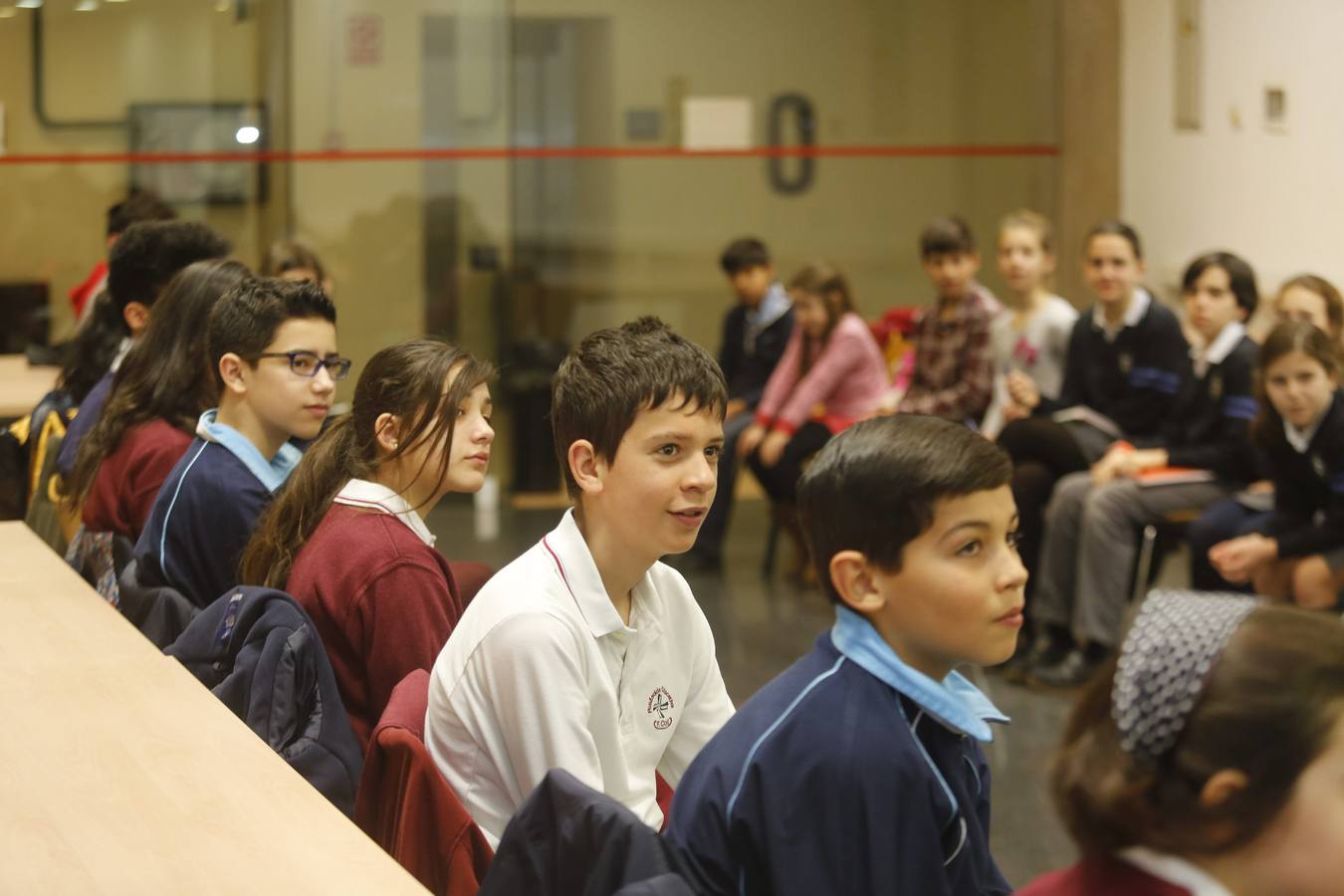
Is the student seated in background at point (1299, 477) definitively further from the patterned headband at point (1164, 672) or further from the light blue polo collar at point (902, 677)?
the patterned headband at point (1164, 672)

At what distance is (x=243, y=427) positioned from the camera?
Result: 2.89 metres

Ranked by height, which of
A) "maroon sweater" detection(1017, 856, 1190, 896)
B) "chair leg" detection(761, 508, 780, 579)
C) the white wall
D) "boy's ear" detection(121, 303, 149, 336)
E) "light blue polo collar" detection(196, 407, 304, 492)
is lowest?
"chair leg" detection(761, 508, 780, 579)

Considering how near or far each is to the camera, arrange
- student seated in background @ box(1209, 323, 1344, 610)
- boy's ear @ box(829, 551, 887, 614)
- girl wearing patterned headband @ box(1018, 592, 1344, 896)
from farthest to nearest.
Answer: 1. student seated in background @ box(1209, 323, 1344, 610)
2. boy's ear @ box(829, 551, 887, 614)
3. girl wearing patterned headband @ box(1018, 592, 1344, 896)

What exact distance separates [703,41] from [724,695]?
20.0 ft

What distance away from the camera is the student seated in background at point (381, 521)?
2250 millimetres

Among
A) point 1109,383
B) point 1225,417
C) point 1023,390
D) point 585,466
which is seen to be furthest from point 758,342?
point 585,466

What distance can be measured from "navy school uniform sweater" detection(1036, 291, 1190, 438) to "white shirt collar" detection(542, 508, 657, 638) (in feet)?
11.4

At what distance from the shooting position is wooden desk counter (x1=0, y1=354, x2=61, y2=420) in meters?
4.85

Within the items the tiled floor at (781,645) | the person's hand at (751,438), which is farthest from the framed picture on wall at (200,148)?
the person's hand at (751,438)

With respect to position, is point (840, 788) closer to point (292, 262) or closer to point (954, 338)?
point (292, 262)

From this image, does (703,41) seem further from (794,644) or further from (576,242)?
(794,644)

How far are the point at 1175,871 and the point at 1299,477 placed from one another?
3352 millimetres

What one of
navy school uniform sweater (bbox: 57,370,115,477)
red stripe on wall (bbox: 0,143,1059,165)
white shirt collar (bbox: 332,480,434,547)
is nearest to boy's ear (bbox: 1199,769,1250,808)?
white shirt collar (bbox: 332,480,434,547)

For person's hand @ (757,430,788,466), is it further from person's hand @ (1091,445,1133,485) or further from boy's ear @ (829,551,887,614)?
boy's ear @ (829,551,887,614)
